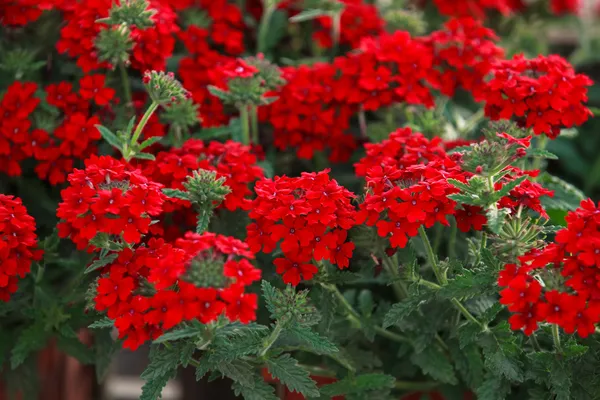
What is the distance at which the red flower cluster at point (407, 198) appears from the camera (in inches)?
54.8

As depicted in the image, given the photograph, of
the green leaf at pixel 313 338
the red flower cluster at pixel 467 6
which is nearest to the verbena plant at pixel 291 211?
the green leaf at pixel 313 338

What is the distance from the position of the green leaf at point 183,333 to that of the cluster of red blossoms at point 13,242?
0.33 meters

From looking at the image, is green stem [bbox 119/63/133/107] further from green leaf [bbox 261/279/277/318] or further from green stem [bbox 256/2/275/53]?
green leaf [bbox 261/279/277/318]

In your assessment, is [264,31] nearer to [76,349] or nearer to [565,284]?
[76,349]

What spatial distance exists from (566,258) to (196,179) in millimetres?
675

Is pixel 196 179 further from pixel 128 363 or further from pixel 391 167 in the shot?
pixel 128 363

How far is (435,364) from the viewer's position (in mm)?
1675

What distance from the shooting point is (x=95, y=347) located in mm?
1787

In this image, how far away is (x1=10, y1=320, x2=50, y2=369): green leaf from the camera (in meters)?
1.65

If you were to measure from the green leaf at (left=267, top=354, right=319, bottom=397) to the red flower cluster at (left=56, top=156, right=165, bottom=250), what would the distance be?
0.34 m

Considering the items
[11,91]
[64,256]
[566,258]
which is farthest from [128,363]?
[566,258]

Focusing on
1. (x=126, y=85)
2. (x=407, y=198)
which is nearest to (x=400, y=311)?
(x=407, y=198)

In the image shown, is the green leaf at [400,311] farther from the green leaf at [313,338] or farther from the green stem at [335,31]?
the green stem at [335,31]

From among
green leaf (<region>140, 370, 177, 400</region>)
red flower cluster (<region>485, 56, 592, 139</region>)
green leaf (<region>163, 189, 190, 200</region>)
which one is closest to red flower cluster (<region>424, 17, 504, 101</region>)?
red flower cluster (<region>485, 56, 592, 139</region>)
